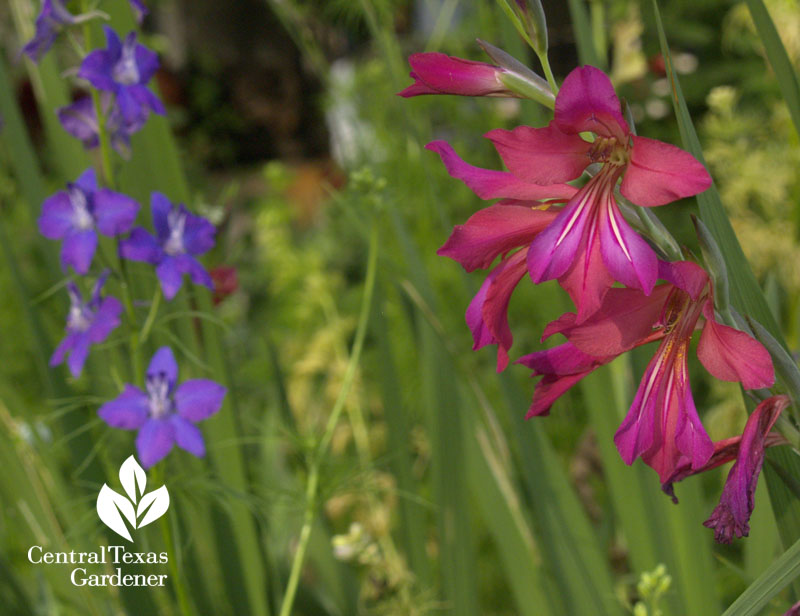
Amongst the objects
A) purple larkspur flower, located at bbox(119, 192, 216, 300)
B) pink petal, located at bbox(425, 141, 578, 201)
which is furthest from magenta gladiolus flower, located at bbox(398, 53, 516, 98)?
purple larkspur flower, located at bbox(119, 192, 216, 300)

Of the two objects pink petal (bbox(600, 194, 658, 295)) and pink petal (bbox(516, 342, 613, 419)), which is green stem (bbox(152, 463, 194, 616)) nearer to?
pink petal (bbox(516, 342, 613, 419))

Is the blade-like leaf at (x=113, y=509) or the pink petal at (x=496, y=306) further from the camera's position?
the blade-like leaf at (x=113, y=509)

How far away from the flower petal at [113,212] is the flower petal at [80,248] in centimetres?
1

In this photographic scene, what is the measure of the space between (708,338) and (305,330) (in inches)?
65.3

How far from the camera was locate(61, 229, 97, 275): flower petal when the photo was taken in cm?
76

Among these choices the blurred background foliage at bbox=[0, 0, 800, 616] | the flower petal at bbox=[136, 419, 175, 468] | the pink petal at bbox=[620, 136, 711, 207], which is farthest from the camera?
the blurred background foliage at bbox=[0, 0, 800, 616]

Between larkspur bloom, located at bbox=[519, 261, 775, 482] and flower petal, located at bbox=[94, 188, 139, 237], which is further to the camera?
flower petal, located at bbox=[94, 188, 139, 237]

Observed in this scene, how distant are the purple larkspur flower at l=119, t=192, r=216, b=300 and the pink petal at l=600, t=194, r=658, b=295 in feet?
1.44

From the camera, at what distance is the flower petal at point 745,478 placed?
1.41 ft

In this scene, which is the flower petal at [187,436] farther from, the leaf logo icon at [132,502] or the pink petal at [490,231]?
the pink petal at [490,231]

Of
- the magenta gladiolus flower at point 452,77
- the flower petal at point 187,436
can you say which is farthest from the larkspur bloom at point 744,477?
the flower petal at point 187,436

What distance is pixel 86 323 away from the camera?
2.70 ft

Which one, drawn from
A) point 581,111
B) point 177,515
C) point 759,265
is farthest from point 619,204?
point 759,265

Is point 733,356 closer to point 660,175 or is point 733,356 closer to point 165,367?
point 660,175
